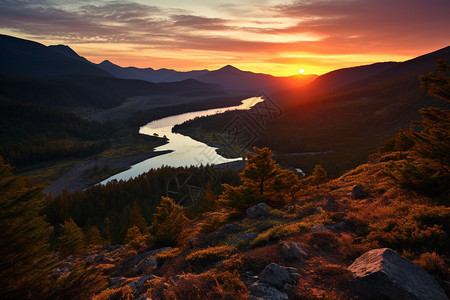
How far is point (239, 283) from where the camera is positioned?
9.45 metres

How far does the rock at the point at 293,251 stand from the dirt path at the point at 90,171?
11621cm

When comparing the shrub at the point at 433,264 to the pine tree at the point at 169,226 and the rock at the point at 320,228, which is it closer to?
the rock at the point at 320,228

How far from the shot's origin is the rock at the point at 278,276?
949 cm

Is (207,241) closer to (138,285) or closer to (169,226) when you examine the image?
(169,226)

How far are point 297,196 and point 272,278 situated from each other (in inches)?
881

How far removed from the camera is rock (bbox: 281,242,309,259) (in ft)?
37.9

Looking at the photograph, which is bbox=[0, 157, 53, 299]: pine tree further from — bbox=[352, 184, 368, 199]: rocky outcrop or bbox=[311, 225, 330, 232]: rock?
bbox=[352, 184, 368, 199]: rocky outcrop

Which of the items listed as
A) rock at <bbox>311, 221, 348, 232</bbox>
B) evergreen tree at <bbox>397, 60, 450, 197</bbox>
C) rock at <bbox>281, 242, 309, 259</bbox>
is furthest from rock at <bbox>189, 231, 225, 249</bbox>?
evergreen tree at <bbox>397, 60, 450, 197</bbox>

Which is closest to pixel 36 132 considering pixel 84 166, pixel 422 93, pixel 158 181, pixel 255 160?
pixel 84 166

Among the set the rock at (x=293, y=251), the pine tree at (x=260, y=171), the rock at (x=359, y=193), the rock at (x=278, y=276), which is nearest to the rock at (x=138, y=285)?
the rock at (x=278, y=276)

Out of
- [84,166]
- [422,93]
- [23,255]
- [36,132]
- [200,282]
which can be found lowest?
[84,166]

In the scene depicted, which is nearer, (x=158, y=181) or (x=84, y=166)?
(x=158, y=181)

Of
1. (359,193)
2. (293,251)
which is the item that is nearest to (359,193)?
(359,193)

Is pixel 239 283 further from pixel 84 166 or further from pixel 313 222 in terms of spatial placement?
pixel 84 166
